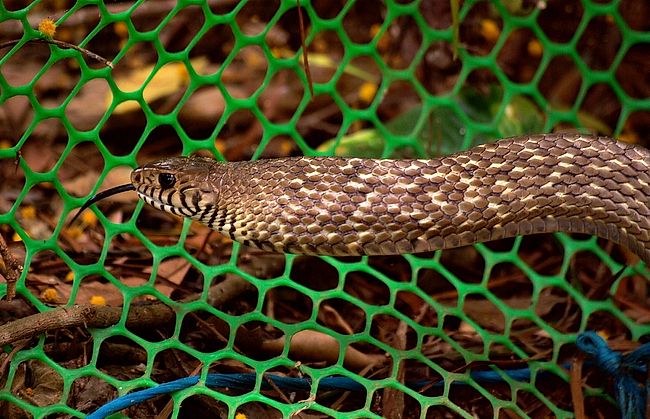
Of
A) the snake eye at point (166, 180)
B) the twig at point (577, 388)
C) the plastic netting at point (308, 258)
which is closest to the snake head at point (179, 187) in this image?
the snake eye at point (166, 180)

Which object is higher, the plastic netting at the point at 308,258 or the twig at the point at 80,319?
the plastic netting at the point at 308,258

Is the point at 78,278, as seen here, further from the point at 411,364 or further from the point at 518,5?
the point at 518,5

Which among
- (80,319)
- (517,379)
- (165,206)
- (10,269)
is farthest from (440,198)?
(10,269)

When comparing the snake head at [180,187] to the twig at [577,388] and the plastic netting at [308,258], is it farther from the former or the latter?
the twig at [577,388]

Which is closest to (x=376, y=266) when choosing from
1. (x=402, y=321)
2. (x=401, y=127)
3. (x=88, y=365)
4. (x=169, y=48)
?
(x=402, y=321)

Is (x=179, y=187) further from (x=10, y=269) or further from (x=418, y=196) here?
(x=418, y=196)

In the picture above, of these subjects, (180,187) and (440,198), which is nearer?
(440,198)

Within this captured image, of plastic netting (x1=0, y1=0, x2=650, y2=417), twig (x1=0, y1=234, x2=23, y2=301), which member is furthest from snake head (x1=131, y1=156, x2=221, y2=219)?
twig (x1=0, y1=234, x2=23, y2=301)
